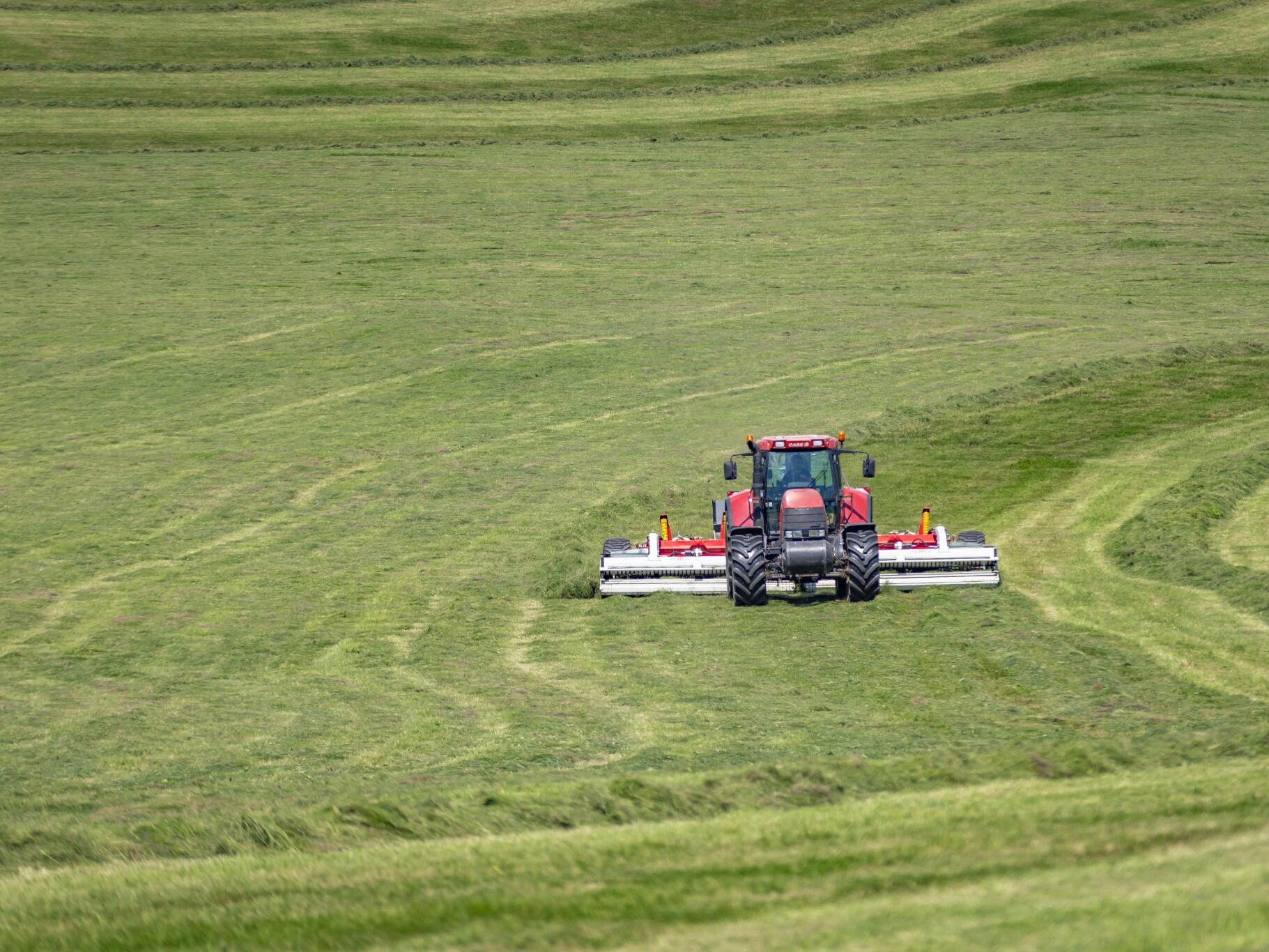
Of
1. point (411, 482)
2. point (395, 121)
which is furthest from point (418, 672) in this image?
point (395, 121)

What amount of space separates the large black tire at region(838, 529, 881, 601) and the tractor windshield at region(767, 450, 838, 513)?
1195 millimetres

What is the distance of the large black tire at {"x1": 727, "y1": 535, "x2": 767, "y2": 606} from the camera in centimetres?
1811

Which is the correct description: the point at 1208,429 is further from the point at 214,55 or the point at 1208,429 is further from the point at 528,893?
the point at 214,55

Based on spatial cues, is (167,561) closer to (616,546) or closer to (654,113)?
(616,546)

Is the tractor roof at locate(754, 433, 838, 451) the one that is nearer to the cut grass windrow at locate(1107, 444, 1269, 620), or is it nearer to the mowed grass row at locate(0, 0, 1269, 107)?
the cut grass windrow at locate(1107, 444, 1269, 620)

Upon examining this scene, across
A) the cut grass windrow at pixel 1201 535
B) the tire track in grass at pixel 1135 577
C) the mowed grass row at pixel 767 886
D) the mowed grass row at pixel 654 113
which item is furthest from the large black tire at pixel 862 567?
the mowed grass row at pixel 654 113

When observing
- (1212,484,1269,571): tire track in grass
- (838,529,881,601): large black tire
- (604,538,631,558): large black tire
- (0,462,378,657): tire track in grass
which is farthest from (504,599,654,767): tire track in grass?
(1212,484,1269,571): tire track in grass

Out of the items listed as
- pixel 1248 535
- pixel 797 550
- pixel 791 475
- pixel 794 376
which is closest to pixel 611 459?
pixel 794 376

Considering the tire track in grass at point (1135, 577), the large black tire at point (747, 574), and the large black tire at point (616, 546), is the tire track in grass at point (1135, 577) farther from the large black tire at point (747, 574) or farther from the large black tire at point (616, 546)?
the large black tire at point (616, 546)

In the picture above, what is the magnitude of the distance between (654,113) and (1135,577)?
4518 cm

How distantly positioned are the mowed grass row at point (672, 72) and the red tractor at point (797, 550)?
4600 cm

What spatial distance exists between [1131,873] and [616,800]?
326 centimetres

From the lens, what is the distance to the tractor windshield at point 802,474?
19297mm

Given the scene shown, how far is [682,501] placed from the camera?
1008 inches
